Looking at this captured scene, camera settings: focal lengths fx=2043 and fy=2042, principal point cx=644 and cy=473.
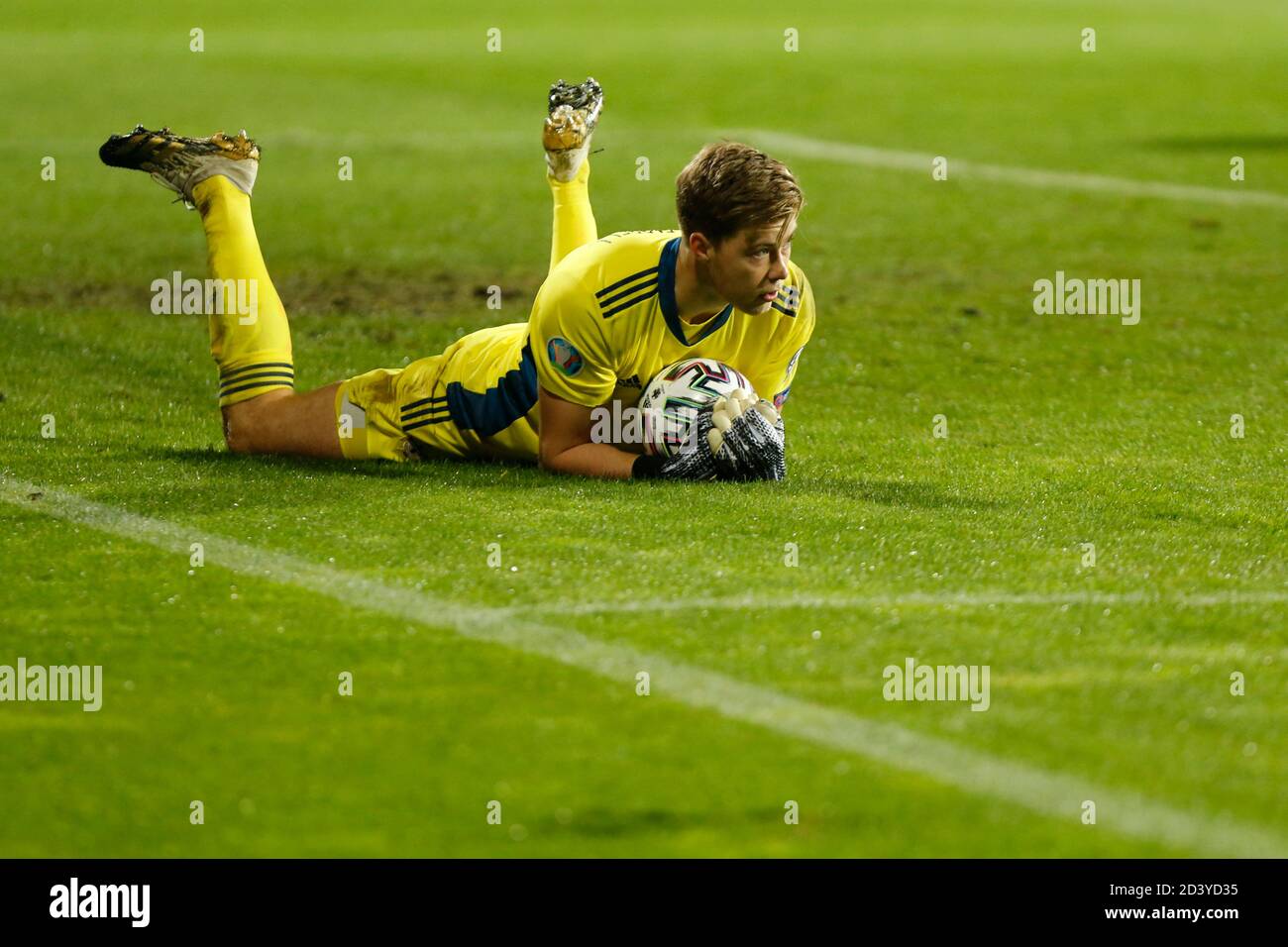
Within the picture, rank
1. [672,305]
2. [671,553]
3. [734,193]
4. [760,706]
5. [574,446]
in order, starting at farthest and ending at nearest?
[574,446] → [672,305] → [734,193] → [671,553] → [760,706]

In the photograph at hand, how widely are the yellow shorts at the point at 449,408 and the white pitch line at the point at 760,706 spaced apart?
143 centimetres

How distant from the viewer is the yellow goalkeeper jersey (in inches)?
305

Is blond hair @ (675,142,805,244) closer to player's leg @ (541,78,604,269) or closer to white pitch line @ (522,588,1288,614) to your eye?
white pitch line @ (522,588,1288,614)

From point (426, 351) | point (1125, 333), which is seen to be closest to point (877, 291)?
point (1125, 333)

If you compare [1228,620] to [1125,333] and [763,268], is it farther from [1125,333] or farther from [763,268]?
[1125,333]

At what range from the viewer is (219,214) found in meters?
9.05

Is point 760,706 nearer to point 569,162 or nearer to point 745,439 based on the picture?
point 745,439

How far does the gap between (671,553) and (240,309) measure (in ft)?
9.77

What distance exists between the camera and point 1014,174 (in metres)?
20.0

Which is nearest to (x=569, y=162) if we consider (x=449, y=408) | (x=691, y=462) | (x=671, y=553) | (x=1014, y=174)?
(x=449, y=408)

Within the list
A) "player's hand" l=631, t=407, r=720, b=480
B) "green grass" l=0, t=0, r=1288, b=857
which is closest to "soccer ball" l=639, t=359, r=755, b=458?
"player's hand" l=631, t=407, r=720, b=480

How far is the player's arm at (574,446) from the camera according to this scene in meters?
7.91

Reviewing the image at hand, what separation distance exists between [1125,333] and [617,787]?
8181 millimetres

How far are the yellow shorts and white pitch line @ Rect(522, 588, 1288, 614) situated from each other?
2.23 m
